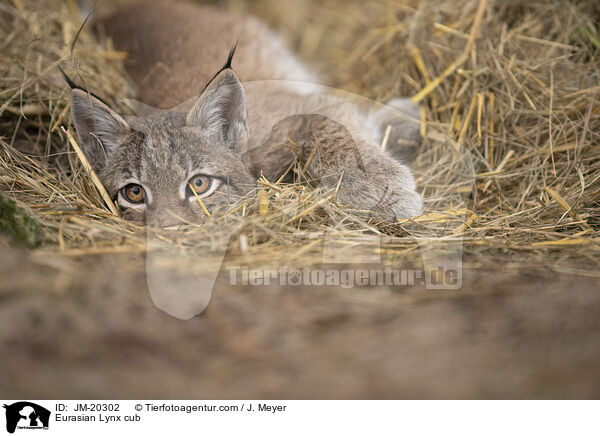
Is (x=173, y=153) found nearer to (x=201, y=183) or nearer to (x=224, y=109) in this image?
(x=201, y=183)

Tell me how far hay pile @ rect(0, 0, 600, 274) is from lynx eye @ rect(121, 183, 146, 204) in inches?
5.5

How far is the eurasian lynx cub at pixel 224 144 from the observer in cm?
225

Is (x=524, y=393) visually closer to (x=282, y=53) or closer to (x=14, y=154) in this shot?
(x=14, y=154)

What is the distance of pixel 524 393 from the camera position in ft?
3.84

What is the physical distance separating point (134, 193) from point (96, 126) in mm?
437

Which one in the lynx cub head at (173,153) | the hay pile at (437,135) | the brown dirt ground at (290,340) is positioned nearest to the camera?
the brown dirt ground at (290,340)

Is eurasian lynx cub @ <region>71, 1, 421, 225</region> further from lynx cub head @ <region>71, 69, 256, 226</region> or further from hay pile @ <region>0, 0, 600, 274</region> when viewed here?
hay pile @ <region>0, 0, 600, 274</region>

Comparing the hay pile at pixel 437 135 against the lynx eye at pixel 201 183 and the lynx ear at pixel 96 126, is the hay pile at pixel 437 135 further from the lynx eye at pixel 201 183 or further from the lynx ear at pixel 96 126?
the lynx eye at pixel 201 183

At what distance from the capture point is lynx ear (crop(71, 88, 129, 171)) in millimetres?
2248

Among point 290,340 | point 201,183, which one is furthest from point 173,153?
point 290,340

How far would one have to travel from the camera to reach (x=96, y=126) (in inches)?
92.4
